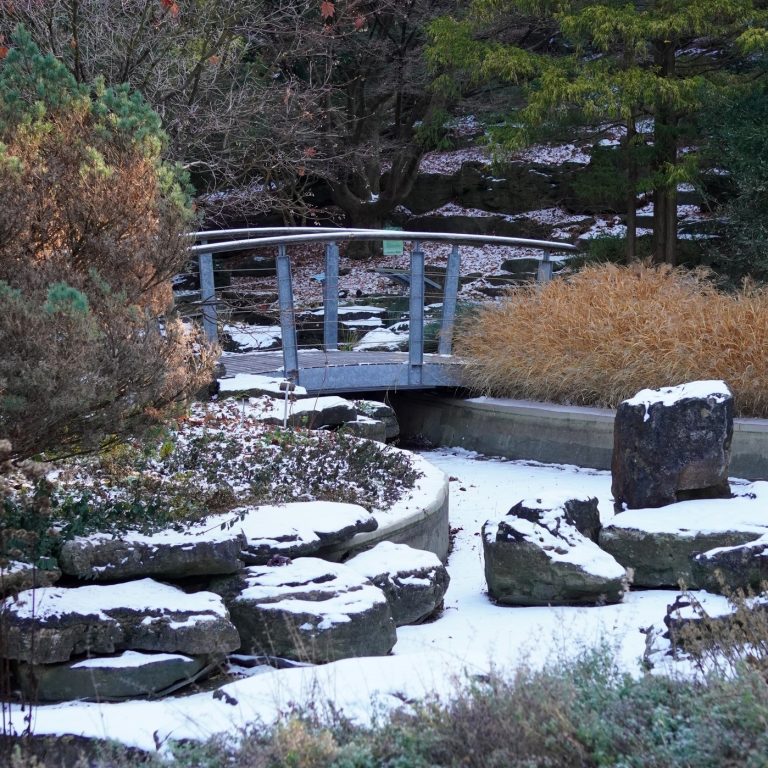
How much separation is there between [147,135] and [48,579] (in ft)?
5.86

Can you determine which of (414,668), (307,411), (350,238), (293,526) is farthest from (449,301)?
(414,668)

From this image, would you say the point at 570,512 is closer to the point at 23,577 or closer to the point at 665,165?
the point at 23,577

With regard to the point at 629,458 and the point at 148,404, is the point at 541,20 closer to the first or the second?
the point at 629,458

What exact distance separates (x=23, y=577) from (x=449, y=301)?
6.24 metres

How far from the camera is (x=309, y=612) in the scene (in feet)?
12.7

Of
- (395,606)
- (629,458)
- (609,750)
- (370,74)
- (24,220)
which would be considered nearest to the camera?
(609,750)

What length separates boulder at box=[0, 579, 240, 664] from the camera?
11.6 feet

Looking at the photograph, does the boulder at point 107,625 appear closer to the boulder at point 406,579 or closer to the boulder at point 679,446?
the boulder at point 406,579

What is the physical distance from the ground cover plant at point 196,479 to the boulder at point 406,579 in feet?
2.22

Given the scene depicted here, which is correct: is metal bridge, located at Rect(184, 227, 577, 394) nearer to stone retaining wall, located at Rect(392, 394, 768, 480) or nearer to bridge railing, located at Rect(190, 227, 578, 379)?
bridge railing, located at Rect(190, 227, 578, 379)

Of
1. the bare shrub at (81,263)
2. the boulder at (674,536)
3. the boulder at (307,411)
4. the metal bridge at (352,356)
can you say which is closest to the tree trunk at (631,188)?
the metal bridge at (352,356)

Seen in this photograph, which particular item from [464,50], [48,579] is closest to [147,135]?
[48,579]

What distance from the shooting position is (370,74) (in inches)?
738

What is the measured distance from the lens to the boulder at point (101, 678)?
11.5ft
